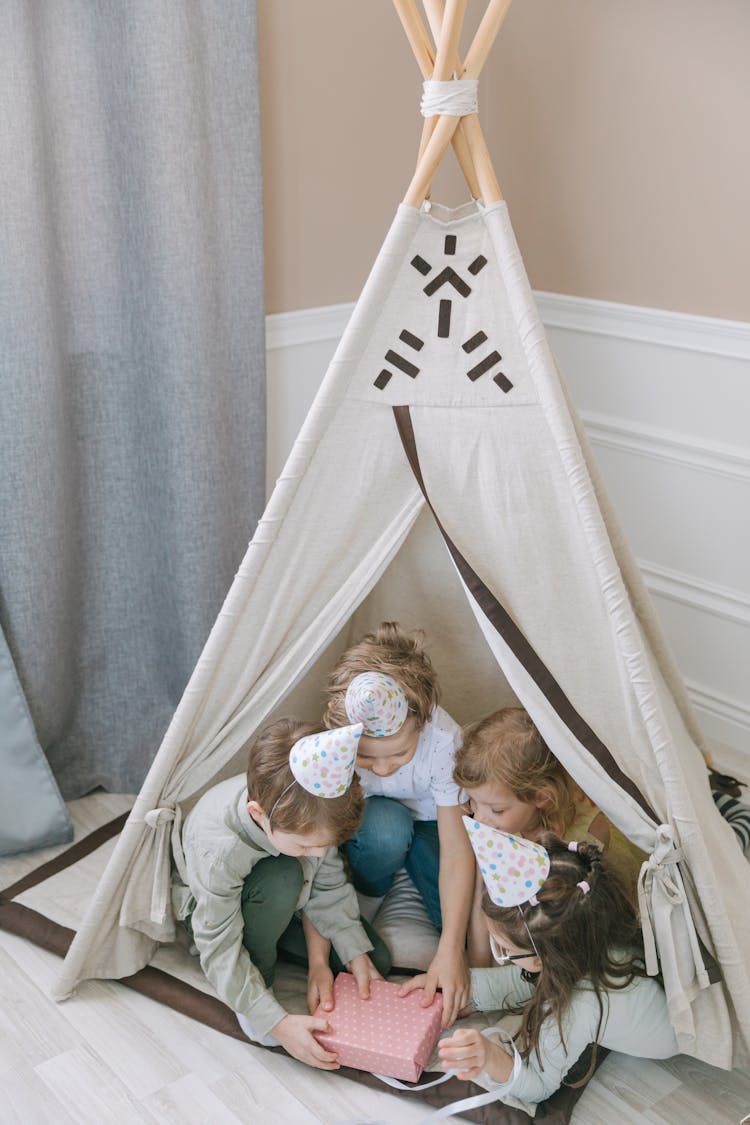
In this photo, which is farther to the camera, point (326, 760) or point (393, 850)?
point (393, 850)

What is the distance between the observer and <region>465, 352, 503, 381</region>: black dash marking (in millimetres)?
1801

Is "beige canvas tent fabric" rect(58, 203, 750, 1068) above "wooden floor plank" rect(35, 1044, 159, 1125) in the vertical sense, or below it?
above

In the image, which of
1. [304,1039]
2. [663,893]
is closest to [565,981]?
[663,893]

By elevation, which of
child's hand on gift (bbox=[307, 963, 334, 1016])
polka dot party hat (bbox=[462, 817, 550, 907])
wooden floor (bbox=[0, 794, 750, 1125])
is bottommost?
wooden floor (bbox=[0, 794, 750, 1125])

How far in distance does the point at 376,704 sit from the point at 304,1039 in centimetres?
54

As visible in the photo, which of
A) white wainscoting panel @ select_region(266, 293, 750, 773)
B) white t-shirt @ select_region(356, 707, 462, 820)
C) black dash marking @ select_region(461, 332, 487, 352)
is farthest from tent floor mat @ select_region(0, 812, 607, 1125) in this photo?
black dash marking @ select_region(461, 332, 487, 352)

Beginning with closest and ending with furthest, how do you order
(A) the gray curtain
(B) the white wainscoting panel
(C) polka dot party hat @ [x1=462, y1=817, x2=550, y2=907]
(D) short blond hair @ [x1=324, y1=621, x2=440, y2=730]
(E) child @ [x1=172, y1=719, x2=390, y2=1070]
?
(C) polka dot party hat @ [x1=462, y1=817, x2=550, y2=907]
(E) child @ [x1=172, y1=719, x2=390, y2=1070]
(D) short blond hair @ [x1=324, y1=621, x2=440, y2=730]
(A) the gray curtain
(B) the white wainscoting panel

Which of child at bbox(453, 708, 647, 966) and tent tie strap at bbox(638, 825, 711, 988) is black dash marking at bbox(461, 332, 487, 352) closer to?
child at bbox(453, 708, 647, 966)

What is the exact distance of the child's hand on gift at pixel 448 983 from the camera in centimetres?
193

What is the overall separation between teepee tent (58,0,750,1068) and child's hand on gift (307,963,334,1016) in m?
0.28

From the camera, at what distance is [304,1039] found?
184 centimetres

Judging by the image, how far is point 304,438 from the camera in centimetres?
184

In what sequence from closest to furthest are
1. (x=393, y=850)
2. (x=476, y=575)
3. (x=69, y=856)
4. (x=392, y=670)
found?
(x=476, y=575) → (x=392, y=670) → (x=393, y=850) → (x=69, y=856)

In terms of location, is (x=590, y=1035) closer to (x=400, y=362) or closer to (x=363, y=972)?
(x=363, y=972)
